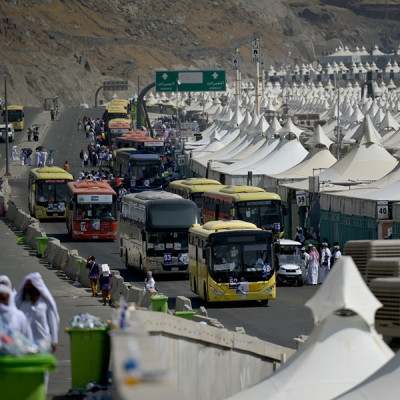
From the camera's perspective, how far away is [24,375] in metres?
11.3

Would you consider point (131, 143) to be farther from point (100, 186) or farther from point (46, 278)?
point (46, 278)

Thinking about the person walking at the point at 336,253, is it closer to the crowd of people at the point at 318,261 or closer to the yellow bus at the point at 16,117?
the crowd of people at the point at 318,261

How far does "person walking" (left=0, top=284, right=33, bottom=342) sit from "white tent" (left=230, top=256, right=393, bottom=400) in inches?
92.9

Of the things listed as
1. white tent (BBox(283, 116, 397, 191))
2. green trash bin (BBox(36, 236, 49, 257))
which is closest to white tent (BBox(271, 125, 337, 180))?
white tent (BBox(283, 116, 397, 191))

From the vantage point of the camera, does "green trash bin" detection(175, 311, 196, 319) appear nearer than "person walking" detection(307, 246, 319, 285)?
Yes

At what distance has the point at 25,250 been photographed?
46.8m

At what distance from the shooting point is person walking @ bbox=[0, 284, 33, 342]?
507 inches

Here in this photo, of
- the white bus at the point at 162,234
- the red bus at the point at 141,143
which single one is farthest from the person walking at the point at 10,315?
the red bus at the point at 141,143

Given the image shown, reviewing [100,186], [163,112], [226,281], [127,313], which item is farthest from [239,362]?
[163,112]

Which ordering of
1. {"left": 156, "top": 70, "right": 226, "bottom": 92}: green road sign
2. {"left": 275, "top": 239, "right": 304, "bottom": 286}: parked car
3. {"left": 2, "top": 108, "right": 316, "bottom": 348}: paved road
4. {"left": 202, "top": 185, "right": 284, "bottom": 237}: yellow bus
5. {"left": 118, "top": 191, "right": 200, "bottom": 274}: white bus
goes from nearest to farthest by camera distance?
1. {"left": 2, "top": 108, "right": 316, "bottom": 348}: paved road
2. {"left": 275, "top": 239, "right": 304, "bottom": 286}: parked car
3. {"left": 118, "top": 191, "right": 200, "bottom": 274}: white bus
4. {"left": 202, "top": 185, "right": 284, "bottom": 237}: yellow bus
5. {"left": 156, "top": 70, "right": 226, "bottom": 92}: green road sign

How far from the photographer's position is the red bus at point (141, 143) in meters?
81.4

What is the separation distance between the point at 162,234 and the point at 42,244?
6583 millimetres

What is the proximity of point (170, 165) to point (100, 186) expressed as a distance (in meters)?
29.6

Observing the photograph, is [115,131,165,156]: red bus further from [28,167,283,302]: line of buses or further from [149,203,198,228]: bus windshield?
[149,203,198,228]: bus windshield
